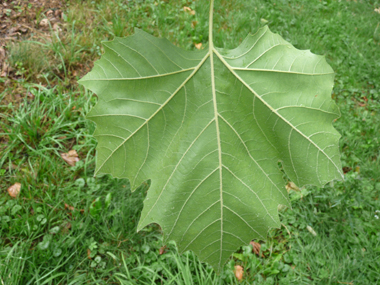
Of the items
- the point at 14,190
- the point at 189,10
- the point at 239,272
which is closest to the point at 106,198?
the point at 14,190

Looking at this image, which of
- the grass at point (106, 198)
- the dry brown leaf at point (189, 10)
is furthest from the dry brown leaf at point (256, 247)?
the dry brown leaf at point (189, 10)

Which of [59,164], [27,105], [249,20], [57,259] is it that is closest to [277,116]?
[57,259]

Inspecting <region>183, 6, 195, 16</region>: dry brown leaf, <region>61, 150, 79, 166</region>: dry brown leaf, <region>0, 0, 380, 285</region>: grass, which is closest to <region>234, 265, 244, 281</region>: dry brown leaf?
<region>0, 0, 380, 285</region>: grass

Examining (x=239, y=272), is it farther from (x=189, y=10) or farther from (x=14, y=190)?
(x=189, y=10)

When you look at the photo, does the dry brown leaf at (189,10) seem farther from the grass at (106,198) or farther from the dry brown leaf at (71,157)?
the dry brown leaf at (71,157)

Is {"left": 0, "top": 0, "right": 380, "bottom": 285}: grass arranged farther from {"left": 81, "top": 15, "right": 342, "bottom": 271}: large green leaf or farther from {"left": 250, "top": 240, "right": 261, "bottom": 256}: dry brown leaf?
{"left": 81, "top": 15, "right": 342, "bottom": 271}: large green leaf
